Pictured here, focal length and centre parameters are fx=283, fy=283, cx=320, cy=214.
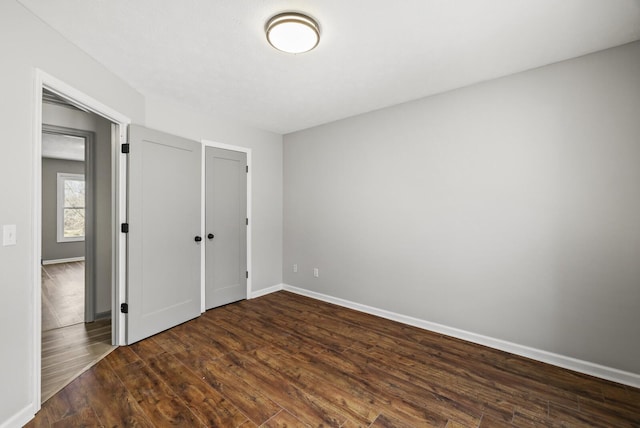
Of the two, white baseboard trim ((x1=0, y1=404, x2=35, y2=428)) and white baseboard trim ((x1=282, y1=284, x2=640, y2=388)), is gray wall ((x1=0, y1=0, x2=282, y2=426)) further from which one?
white baseboard trim ((x1=282, y1=284, x2=640, y2=388))

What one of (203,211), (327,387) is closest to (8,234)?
(203,211)

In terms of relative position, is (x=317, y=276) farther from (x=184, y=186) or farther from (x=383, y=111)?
(x=383, y=111)

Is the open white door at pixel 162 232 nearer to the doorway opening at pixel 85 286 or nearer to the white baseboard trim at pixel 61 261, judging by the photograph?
the doorway opening at pixel 85 286

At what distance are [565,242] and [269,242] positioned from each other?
3584 millimetres

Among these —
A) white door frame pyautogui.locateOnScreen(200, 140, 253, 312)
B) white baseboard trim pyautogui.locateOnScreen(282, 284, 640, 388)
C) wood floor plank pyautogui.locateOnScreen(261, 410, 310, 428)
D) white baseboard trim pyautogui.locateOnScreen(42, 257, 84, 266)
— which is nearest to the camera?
wood floor plank pyautogui.locateOnScreen(261, 410, 310, 428)

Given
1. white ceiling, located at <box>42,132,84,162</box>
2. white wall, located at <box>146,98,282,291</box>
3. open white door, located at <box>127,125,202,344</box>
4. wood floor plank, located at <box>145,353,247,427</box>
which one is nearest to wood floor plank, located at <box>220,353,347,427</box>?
wood floor plank, located at <box>145,353,247,427</box>

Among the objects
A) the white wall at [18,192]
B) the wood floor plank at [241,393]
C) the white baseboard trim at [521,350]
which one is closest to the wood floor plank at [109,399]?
the white wall at [18,192]

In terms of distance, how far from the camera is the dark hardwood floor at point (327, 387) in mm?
1812

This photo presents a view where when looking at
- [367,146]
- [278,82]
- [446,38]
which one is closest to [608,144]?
[446,38]

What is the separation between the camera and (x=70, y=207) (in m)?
7.26

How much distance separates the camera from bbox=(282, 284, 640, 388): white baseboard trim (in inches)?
85.6

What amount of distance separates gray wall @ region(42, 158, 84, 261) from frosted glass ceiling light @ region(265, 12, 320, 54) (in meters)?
7.90

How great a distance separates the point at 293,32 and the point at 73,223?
8.37 meters

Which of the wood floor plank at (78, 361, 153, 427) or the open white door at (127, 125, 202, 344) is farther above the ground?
the open white door at (127, 125, 202, 344)
